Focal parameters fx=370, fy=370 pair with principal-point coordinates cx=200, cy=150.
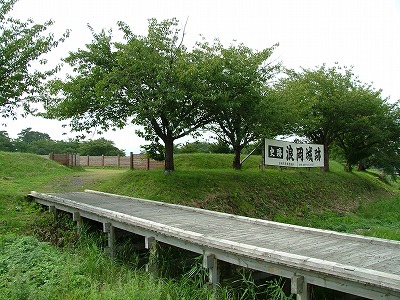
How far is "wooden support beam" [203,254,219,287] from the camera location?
6340 mm

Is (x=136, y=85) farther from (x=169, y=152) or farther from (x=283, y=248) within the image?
(x=283, y=248)

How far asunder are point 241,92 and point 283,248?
9.19 meters

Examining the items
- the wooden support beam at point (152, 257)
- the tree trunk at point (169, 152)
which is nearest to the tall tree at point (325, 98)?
the tree trunk at point (169, 152)

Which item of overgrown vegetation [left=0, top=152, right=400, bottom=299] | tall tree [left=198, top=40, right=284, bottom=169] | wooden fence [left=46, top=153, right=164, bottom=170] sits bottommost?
overgrown vegetation [left=0, top=152, right=400, bottom=299]

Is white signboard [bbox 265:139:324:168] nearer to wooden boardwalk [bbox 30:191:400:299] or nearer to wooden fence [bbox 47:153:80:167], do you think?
wooden boardwalk [bbox 30:191:400:299]

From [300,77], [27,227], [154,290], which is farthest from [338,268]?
[300,77]

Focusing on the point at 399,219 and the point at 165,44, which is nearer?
the point at 165,44

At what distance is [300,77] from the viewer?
80.5 feet

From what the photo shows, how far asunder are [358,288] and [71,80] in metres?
12.7

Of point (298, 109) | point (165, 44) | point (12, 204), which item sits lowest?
point (12, 204)

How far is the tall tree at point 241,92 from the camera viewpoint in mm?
13719

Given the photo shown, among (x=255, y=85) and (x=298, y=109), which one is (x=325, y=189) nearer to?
(x=298, y=109)

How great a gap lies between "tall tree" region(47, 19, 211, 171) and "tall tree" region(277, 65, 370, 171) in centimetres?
843

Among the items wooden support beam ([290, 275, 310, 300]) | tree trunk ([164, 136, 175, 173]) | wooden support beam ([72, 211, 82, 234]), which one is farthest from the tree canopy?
wooden support beam ([290, 275, 310, 300])
